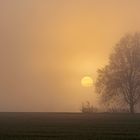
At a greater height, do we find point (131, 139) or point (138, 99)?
point (138, 99)

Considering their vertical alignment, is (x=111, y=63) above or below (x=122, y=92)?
above

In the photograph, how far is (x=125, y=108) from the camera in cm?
9406

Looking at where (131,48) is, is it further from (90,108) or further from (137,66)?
(90,108)

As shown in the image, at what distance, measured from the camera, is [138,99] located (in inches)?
3551

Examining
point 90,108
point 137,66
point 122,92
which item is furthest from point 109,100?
point 90,108

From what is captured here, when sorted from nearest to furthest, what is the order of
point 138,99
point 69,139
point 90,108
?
point 69,139 → point 138,99 → point 90,108

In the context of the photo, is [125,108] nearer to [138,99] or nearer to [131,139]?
[138,99]

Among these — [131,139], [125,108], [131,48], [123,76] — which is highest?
[131,48]

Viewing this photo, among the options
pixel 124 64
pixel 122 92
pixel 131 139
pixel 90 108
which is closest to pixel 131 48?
pixel 124 64

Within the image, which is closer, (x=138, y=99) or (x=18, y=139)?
(x=18, y=139)

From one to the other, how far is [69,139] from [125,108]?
213ft

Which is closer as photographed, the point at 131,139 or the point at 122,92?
the point at 131,139

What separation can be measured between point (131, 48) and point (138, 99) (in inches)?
443

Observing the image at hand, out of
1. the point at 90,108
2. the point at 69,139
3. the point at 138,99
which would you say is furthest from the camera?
the point at 90,108
